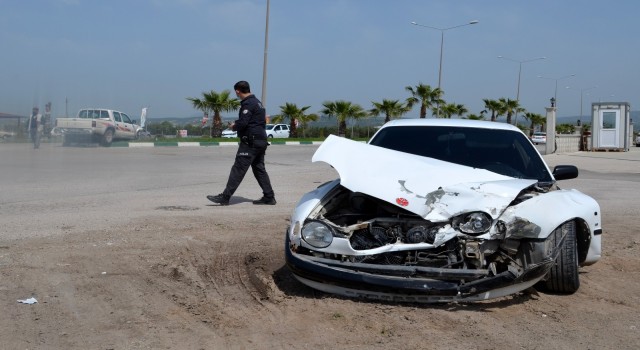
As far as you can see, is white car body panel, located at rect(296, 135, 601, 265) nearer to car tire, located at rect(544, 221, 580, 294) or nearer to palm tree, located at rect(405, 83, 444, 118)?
car tire, located at rect(544, 221, 580, 294)

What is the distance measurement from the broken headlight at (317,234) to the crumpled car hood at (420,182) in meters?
0.37

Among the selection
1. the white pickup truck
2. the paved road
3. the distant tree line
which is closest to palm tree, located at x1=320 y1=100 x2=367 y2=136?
the distant tree line

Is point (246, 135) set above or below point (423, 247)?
above

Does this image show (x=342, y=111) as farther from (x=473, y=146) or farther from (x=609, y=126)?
(x=473, y=146)

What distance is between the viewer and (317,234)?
15.3 feet

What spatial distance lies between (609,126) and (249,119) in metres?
31.0

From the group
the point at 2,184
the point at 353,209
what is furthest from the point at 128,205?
the point at 353,209

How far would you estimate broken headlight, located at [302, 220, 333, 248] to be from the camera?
4605mm

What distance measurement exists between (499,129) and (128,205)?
5.30 meters

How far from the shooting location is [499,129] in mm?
6473

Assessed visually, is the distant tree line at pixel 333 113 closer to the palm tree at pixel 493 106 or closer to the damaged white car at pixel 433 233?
the palm tree at pixel 493 106

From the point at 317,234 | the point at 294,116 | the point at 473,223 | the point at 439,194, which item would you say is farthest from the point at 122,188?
the point at 294,116

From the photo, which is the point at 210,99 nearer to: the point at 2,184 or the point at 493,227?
the point at 2,184

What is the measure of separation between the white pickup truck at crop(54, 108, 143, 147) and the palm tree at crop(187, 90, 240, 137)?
1230 cm
